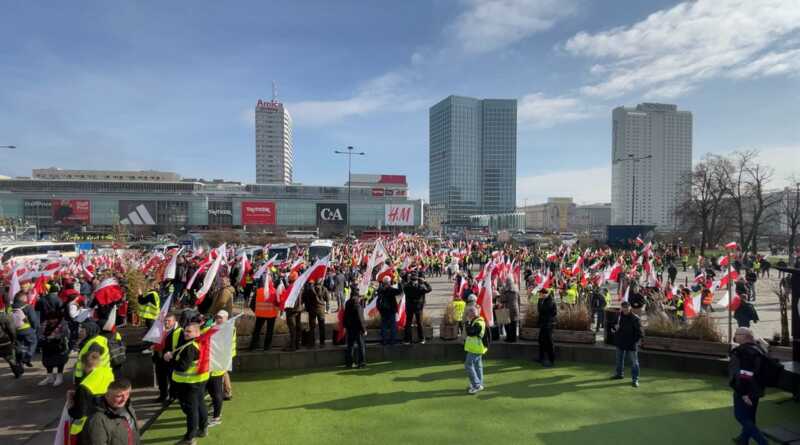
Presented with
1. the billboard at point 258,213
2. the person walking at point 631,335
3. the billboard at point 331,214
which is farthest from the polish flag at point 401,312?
the billboard at point 258,213

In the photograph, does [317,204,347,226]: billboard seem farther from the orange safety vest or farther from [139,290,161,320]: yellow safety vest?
the orange safety vest

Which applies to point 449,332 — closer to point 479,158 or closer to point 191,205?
point 191,205

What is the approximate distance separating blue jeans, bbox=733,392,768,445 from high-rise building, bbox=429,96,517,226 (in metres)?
176

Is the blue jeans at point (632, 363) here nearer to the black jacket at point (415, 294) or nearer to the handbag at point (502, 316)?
the handbag at point (502, 316)

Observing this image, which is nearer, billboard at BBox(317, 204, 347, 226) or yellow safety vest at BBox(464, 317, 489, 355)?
yellow safety vest at BBox(464, 317, 489, 355)

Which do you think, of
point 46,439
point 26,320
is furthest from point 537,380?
point 26,320

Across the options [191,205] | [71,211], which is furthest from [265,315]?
[71,211]

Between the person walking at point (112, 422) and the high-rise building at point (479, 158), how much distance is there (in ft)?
586

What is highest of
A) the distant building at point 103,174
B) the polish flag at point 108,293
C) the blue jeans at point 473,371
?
the distant building at point 103,174

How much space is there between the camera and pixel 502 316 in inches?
→ 391

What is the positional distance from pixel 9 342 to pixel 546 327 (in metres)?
10.5

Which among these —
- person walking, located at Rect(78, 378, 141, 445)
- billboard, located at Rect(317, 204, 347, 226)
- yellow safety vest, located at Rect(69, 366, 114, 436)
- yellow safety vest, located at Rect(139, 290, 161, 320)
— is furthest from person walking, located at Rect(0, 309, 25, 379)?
billboard, located at Rect(317, 204, 347, 226)

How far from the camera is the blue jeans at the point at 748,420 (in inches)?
204

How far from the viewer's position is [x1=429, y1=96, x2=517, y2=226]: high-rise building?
599 ft
